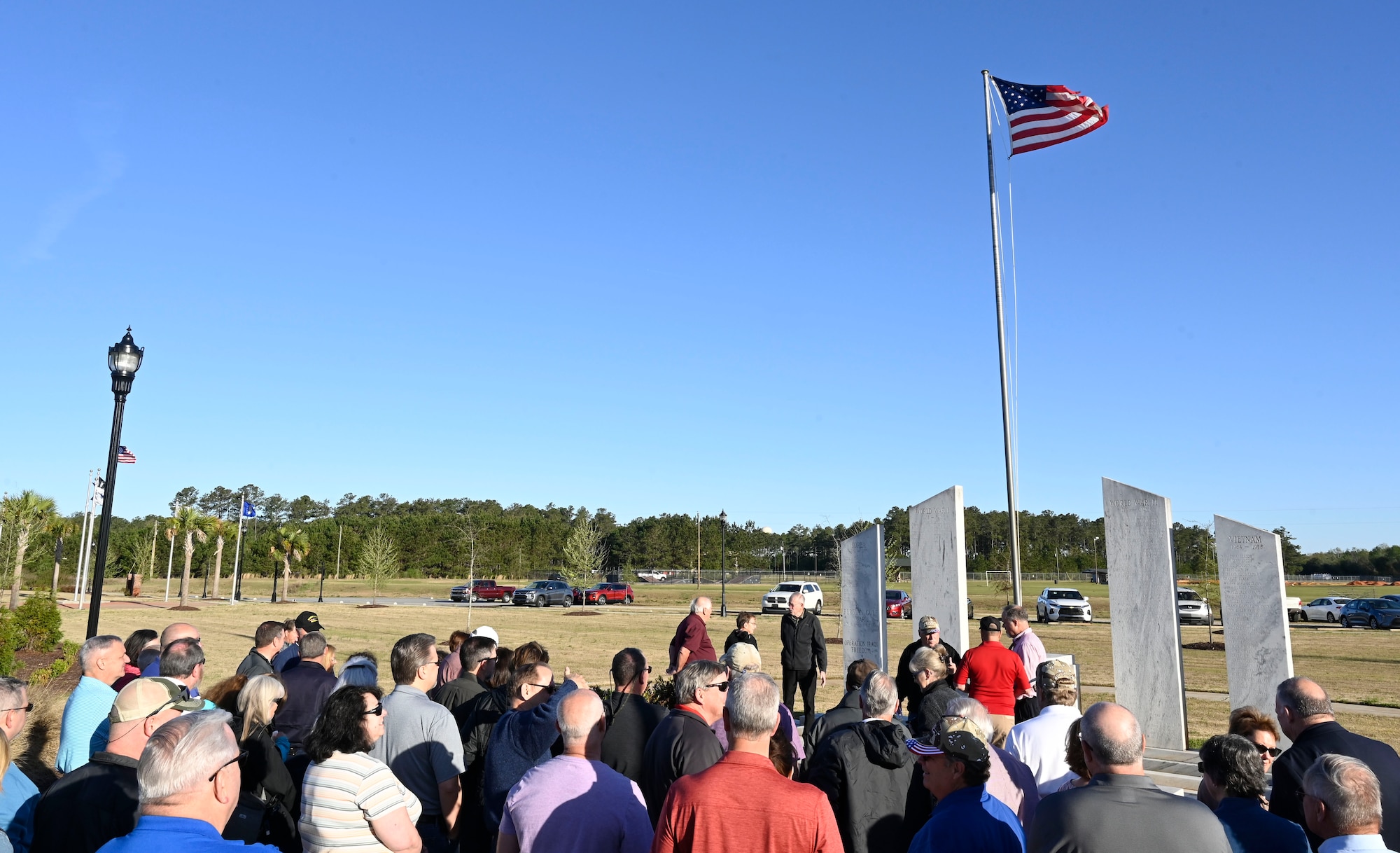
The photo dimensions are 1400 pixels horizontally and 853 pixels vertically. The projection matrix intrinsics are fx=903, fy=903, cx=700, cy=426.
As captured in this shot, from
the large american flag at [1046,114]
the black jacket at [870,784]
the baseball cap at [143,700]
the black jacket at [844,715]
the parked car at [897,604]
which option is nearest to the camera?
the baseball cap at [143,700]

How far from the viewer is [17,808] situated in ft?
11.6

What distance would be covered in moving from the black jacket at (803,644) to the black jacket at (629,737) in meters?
→ 6.21

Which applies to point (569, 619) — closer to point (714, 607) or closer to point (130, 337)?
point (714, 607)

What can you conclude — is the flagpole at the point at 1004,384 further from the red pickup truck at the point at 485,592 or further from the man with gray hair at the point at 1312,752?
the red pickup truck at the point at 485,592

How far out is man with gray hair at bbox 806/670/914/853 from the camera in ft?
13.3

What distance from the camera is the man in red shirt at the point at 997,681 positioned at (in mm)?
7328

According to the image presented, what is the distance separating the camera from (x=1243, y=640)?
30.5 ft

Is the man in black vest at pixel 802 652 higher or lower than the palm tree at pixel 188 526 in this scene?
lower

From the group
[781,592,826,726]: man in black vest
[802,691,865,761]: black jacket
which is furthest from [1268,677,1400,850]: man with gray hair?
[781,592,826,726]: man in black vest

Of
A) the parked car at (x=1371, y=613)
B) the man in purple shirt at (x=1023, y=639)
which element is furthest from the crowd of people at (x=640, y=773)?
the parked car at (x=1371, y=613)

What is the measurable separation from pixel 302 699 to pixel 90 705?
1.24 metres

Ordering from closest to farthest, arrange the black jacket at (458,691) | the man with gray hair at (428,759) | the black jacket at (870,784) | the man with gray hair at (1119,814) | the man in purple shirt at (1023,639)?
the man with gray hair at (1119,814) < the black jacket at (870,784) < the man with gray hair at (428,759) < the black jacket at (458,691) < the man in purple shirt at (1023,639)

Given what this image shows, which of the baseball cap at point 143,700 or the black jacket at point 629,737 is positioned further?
the black jacket at point 629,737

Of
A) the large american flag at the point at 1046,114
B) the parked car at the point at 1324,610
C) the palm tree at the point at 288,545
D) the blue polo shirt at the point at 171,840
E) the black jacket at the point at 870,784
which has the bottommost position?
the parked car at the point at 1324,610
